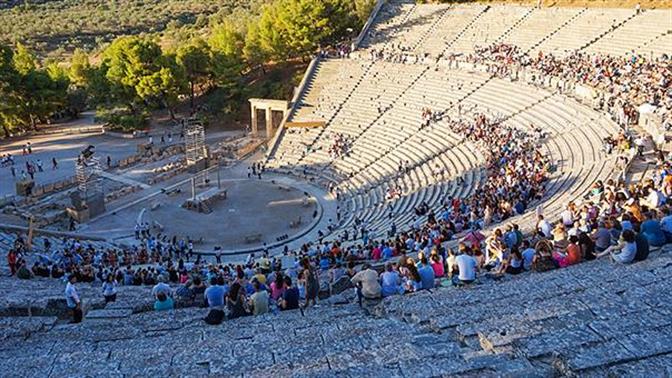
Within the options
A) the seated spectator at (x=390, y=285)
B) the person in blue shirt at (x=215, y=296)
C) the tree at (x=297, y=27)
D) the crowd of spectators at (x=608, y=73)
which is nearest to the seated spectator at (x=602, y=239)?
the seated spectator at (x=390, y=285)

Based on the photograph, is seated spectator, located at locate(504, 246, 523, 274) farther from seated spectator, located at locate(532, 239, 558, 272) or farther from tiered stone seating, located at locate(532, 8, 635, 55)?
tiered stone seating, located at locate(532, 8, 635, 55)

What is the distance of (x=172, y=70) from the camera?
46219 millimetres

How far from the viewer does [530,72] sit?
125ft

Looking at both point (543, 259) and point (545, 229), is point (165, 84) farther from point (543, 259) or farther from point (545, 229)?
point (543, 259)

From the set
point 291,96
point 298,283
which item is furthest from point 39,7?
point 298,283

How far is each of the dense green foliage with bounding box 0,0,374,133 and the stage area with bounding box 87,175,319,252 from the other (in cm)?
1334

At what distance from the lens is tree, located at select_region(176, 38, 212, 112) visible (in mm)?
48094

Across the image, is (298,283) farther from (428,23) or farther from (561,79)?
(428,23)

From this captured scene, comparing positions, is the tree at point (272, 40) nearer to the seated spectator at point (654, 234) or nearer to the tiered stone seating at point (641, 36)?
the tiered stone seating at point (641, 36)

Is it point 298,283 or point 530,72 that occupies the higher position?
point 530,72

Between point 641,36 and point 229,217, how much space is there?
25.7 metres

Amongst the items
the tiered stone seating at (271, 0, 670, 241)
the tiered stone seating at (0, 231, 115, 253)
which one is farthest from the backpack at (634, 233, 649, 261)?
the tiered stone seating at (0, 231, 115, 253)

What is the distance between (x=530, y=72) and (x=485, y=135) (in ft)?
25.8

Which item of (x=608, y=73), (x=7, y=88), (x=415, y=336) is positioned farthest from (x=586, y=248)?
(x=7, y=88)
